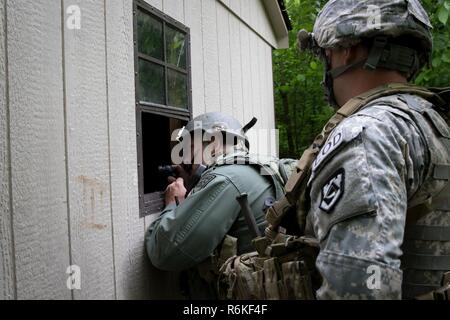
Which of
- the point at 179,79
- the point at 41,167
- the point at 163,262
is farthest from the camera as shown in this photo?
the point at 179,79

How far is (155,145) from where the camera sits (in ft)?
11.3

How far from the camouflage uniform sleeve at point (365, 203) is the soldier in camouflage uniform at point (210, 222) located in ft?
2.96

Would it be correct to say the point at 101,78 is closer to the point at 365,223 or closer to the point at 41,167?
the point at 41,167

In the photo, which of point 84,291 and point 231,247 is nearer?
point 84,291

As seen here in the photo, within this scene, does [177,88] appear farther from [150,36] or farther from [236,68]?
[236,68]

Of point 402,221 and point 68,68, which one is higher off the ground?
point 68,68

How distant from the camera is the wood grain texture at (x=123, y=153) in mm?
2129

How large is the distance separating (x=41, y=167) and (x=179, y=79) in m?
1.47

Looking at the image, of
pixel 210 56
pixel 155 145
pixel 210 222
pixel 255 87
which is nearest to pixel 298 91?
pixel 255 87

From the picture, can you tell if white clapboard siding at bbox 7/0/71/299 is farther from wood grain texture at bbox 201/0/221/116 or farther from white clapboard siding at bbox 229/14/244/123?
white clapboard siding at bbox 229/14/244/123

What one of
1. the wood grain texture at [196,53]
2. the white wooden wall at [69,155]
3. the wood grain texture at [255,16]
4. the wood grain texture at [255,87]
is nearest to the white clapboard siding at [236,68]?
the wood grain texture at [255,16]

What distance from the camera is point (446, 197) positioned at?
4.85ft

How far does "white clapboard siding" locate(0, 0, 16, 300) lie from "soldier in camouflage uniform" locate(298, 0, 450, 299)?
1.01 m
